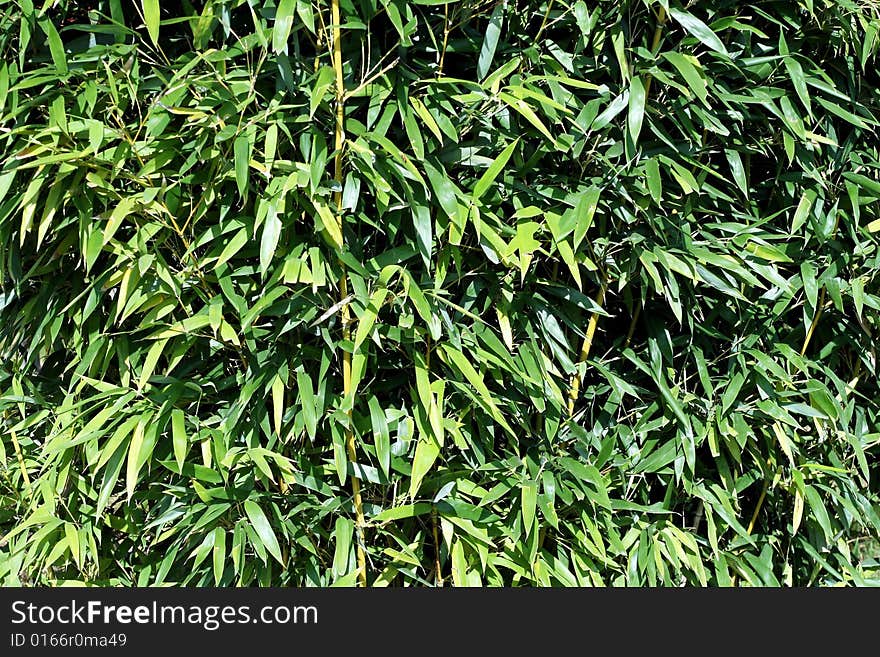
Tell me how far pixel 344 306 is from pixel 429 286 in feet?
0.63

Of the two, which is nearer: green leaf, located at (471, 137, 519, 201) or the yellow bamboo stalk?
green leaf, located at (471, 137, 519, 201)

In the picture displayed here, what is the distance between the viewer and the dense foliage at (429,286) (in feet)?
5.53

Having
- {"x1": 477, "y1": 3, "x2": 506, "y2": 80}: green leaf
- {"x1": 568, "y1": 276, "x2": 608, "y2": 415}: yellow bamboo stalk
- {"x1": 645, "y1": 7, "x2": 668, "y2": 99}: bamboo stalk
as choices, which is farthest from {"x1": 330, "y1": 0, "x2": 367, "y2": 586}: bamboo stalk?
{"x1": 645, "y1": 7, "x2": 668, "y2": 99}: bamboo stalk

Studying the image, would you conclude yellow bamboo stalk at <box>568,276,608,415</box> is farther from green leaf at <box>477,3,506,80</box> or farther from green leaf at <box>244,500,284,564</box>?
green leaf at <box>244,500,284,564</box>

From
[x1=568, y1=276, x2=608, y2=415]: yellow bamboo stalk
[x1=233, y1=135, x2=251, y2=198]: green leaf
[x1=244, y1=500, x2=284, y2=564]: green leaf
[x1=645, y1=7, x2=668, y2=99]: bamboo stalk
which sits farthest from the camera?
[x1=568, y1=276, x2=608, y2=415]: yellow bamboo stalk

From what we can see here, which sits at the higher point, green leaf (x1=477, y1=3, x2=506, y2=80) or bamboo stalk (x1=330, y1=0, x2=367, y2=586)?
green leaf (x1=477, y1=3, x2=506, y2=80)

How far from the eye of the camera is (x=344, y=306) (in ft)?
5.59

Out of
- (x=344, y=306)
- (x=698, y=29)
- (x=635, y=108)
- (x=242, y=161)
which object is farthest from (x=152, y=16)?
(x=698, y=29)

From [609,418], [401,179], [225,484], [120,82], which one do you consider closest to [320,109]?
[401,179]

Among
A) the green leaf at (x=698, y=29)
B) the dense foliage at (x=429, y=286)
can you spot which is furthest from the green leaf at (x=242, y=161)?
the green leaf at (x=698, y=29)

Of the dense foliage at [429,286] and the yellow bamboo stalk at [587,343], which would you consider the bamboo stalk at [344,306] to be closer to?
the dense foliage at [429,286]

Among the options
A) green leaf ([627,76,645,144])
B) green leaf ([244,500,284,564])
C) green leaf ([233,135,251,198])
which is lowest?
green leaf ([244,500,284,564])

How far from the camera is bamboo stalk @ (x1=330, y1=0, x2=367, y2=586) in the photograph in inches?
65.4

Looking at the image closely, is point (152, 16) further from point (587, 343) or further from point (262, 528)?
point (587, 343)
